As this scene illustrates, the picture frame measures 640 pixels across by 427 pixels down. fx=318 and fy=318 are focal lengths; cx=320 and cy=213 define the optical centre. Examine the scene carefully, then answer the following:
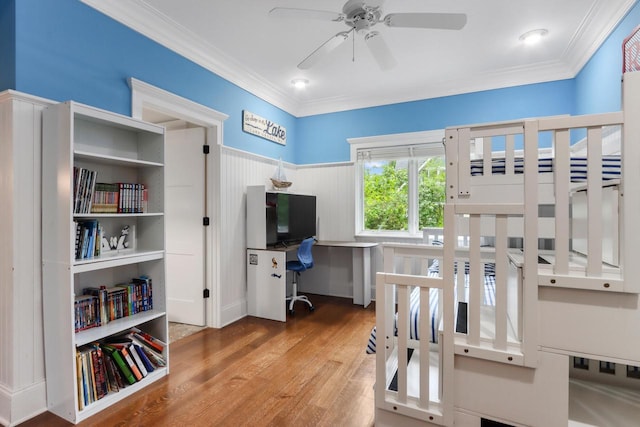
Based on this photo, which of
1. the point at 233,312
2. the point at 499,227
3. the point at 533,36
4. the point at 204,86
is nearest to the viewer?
the point at 499,227

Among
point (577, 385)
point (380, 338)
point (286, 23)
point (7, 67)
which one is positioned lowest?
point (577, 385)

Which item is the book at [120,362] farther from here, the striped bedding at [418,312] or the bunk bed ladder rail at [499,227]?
the bunk bed ladder rail at [499,227]

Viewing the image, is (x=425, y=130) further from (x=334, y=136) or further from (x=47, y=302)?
(x=47, y=302)

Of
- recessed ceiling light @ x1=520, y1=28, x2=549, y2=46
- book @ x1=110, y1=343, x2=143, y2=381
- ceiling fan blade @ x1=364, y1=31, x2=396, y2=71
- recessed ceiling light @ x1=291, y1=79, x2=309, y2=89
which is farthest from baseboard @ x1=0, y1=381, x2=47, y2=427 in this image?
recessed ceiling light @ x1=520, y1=28, x2=549, y2=46

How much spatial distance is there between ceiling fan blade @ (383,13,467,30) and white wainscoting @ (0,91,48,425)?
2179 mm

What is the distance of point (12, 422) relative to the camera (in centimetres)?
173

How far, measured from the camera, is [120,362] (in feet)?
6.73

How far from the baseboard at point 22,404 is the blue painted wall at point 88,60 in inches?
66.9

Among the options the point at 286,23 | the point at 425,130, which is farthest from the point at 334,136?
the point at 286,23

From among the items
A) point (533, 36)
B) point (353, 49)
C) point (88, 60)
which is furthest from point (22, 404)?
point (533, 36)

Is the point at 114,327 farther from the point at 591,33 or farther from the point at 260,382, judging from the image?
the point at 591,33

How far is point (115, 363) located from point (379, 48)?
2.75m

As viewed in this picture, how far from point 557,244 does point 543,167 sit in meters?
0.48

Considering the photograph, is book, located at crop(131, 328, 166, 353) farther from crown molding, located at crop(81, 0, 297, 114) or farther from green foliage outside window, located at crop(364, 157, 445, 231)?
green foliage outside window, located at crop(364, 157, 445, 231)
